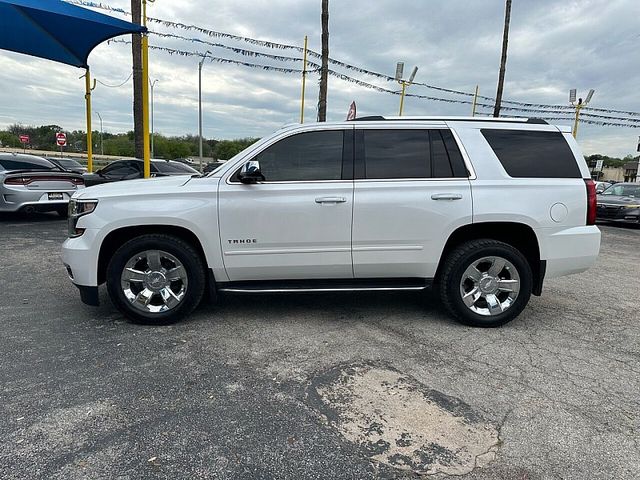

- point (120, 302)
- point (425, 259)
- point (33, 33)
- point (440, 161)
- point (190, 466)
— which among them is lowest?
point (190, 466)

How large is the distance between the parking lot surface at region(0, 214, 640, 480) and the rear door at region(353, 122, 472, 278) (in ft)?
2.19

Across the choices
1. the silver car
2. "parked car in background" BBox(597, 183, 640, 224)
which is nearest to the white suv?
the silver car

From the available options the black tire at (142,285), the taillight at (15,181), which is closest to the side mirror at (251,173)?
the black tire at (142,285)

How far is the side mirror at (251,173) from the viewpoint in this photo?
383 centimetres

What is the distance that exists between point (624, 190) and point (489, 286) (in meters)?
14.5

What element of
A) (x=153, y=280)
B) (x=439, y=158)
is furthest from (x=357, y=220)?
(x=153, y=280)

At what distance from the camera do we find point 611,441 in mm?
2541

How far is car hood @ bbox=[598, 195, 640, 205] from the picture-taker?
14.0 m

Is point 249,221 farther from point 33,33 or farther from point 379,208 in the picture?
point 33,33

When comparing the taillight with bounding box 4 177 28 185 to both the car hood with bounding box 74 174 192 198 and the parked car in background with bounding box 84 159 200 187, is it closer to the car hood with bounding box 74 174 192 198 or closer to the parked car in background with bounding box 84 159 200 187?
the parked car in background with bounding box 84 159 200 187

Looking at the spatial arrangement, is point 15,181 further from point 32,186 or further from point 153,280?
point 153,280

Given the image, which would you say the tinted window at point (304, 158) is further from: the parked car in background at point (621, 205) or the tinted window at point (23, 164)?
the parked car in background at point (621, 205)

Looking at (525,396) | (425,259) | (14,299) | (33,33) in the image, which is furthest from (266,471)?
(33,33)

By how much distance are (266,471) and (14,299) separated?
412 cm
